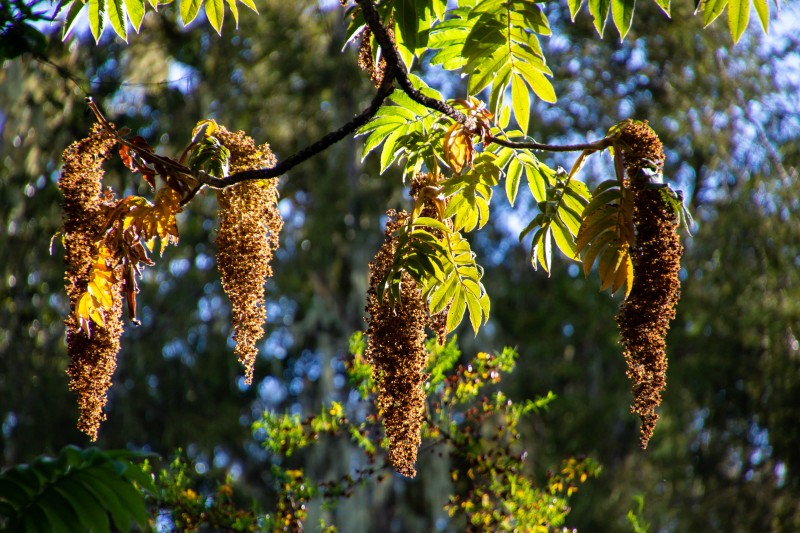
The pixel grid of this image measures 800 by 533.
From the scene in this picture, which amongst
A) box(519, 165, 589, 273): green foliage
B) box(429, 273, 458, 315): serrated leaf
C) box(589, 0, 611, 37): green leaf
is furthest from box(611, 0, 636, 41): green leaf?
box(429, 273, 458, 315): serrated leaf

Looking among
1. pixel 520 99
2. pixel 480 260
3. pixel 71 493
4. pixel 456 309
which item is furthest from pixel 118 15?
pixel 480 260

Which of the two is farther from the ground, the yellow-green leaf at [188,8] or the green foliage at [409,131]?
the yellow-green leaf at [188,8]

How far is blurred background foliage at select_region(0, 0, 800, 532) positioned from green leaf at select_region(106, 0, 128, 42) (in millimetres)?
7067

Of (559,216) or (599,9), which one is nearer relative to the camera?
(599,9)

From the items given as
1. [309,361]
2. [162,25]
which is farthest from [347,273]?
[162,25]

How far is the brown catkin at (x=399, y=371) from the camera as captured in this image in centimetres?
235

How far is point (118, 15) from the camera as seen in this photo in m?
2.63

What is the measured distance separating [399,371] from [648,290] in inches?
24.3

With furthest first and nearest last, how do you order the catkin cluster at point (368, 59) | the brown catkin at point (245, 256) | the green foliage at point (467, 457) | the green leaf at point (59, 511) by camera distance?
1. the green foliage at point (467, 457)
2. the catkin cluster at point (368, 59)
3. the brown catkin at point (245, 256)
4. the green leaf at point (59, 511)

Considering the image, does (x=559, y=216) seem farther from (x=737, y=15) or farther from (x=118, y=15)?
(x=118, y=15)

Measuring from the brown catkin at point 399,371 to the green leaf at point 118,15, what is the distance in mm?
1008

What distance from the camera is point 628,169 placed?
2.18 meters

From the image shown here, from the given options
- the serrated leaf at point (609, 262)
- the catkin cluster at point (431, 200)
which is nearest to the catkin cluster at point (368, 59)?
the catkin cluster at point (431, 200)

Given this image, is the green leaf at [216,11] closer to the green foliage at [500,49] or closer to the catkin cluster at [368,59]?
the catkin cluster at [368,59]
